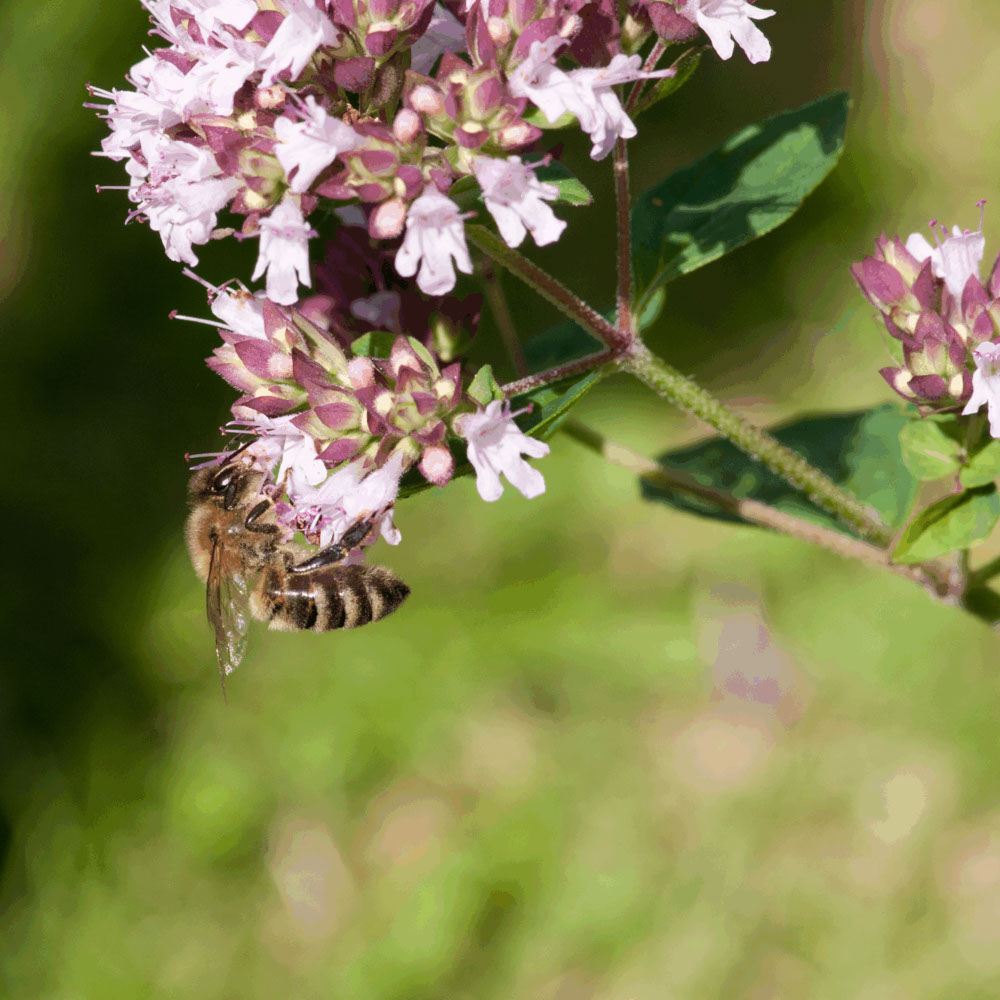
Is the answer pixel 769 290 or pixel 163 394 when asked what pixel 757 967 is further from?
pixel 163 394

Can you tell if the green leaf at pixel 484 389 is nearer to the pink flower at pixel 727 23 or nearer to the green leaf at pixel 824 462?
the pink flower at pixel 727 23

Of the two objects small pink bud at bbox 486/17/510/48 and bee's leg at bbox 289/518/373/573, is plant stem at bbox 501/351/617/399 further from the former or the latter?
small pink bud at bbox 486/17/510/48

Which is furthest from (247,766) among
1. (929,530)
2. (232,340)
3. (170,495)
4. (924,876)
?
(929,530)

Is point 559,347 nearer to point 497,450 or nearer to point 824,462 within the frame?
point 824,462

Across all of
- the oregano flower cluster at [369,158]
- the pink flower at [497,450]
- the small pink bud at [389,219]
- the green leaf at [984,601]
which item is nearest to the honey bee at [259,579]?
the oregano flower cluster at [369,158]

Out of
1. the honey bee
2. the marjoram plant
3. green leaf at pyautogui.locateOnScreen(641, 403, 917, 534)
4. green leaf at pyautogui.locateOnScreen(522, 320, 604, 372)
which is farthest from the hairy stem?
the honey bee

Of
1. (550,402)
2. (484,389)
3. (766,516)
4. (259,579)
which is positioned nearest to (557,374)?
(550,402)
